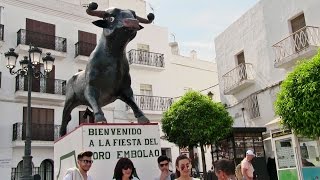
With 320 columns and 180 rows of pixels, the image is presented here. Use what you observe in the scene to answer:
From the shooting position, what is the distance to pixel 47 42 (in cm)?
2117

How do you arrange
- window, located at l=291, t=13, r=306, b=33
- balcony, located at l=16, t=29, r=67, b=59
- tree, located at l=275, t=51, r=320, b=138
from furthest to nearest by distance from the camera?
balcony, located at l=16, t=29, r=67, b=59
window, located at l=291, t=13, r=306, b=33
tree, located at l=275, t=51, r=320, b=138

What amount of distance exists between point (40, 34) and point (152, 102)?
720cm

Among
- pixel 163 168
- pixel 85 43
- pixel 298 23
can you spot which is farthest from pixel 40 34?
pixel 163 168

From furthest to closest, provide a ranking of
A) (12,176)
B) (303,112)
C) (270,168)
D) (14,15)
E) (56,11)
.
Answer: (56,11)
(14,15)
(12,176)
(270,168)
(303,112)

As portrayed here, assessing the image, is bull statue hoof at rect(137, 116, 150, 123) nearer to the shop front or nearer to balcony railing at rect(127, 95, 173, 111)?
the shop front

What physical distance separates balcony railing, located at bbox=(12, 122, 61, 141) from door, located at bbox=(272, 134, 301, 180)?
437 inches

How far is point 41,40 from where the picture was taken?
2095cm

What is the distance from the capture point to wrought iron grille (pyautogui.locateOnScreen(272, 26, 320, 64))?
14.8 metres

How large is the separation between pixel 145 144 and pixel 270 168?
11.3m

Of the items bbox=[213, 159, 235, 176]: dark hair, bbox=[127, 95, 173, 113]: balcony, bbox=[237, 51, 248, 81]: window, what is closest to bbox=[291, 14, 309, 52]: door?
bbox=[237, 51, 248, 81]: window

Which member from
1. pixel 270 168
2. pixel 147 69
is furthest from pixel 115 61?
pixel 147 69

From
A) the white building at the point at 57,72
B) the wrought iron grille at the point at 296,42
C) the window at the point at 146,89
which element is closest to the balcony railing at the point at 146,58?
the white building at the point at 57,72

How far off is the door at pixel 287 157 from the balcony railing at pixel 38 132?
36.4 ft

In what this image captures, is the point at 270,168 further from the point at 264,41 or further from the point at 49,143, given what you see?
the point at 49,143
